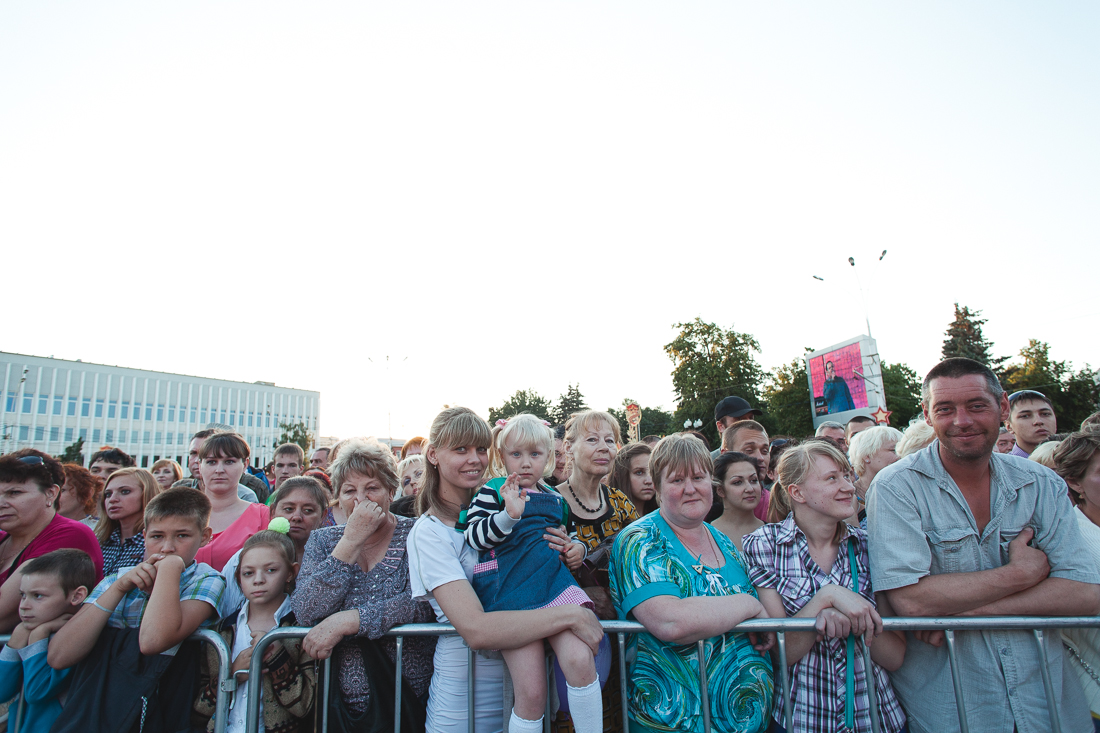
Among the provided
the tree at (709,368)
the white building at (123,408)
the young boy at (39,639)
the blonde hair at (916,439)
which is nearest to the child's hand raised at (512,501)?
the young boy at (39,639)

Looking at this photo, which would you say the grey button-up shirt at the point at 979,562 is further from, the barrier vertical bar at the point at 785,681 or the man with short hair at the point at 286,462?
the man with short hair at the point at 286,462

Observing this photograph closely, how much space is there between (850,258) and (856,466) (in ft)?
71.3

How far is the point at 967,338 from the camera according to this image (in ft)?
122

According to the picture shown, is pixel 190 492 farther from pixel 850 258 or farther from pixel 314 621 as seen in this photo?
pixel 850 258

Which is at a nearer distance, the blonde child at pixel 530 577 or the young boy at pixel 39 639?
the blonde child at pixel 530 577

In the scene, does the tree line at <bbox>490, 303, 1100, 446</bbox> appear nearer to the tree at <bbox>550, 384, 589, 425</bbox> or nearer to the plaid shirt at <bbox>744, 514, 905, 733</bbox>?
the tree at <bbox>550, 384, 589, 425</bbox>

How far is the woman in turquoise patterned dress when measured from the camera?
7.73ft

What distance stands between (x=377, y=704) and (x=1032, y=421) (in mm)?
5625

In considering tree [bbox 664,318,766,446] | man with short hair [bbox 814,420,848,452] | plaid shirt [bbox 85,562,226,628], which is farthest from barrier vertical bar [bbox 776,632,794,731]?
tree [bbox 664,318,766,446]

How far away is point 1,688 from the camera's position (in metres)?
2.67

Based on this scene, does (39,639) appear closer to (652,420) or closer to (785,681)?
(785,681)

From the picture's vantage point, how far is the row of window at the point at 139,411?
207ft

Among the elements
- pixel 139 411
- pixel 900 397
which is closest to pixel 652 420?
pixel 900 397

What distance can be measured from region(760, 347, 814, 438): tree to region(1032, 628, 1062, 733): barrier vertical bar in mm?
39782
